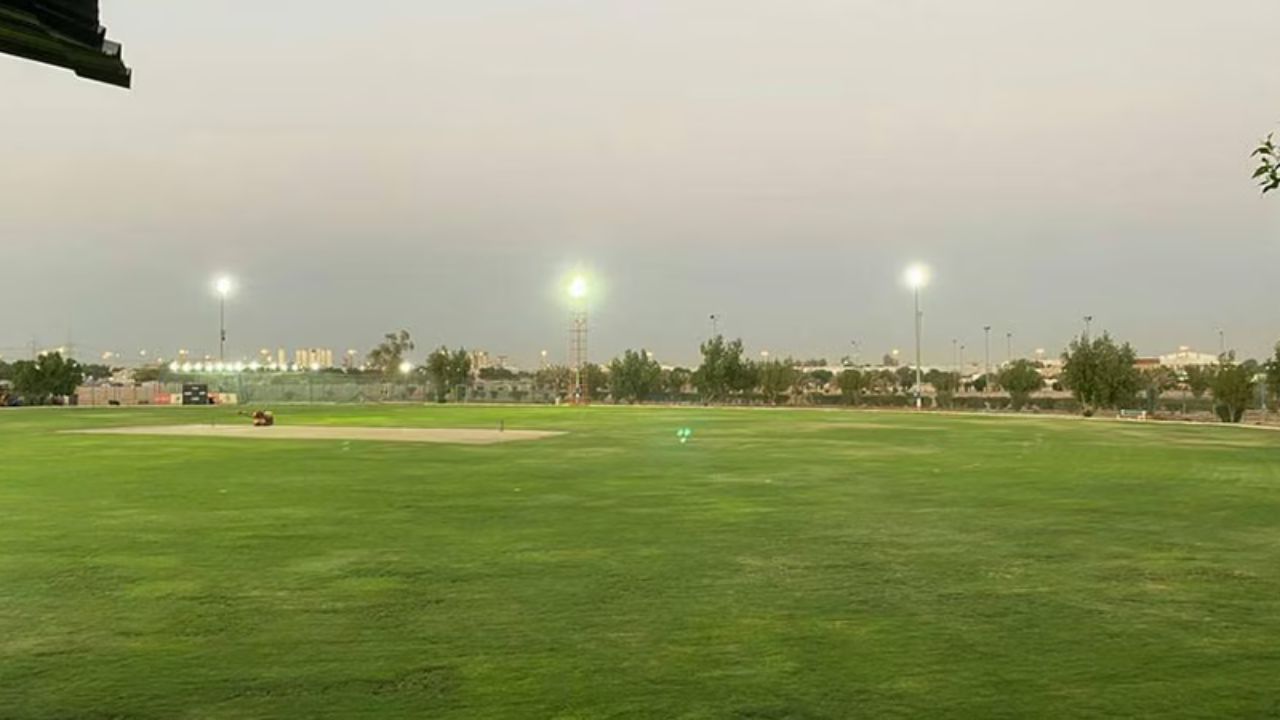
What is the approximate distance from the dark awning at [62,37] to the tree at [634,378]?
370 feet

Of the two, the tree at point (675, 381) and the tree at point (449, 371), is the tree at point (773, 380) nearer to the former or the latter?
the tree at point (675, 381)

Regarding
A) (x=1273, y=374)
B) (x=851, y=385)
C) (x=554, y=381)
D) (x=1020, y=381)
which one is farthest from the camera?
(x=554, y=381)

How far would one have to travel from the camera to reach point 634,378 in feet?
392

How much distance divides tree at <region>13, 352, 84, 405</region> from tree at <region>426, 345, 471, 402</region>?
41.5 meters

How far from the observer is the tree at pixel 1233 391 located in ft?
193

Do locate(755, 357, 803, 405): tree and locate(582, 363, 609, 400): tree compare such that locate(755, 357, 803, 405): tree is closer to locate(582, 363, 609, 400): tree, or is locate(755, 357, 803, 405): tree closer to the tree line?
the tree line

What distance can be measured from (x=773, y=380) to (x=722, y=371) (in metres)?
6.23

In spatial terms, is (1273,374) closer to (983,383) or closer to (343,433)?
(343,433)

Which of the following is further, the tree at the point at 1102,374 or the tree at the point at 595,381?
the tree at the point at 595,381

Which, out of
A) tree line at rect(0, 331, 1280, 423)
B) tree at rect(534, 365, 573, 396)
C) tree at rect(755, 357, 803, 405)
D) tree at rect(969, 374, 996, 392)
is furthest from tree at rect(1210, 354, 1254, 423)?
tree at rect(969, 374, 996, 392)

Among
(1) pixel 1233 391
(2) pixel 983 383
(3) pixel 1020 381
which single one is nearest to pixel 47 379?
(3) pixel 1020 381

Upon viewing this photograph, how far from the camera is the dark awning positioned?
466 centimetres

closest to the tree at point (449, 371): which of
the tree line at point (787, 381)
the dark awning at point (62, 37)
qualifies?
the tree line at point (787, 381)

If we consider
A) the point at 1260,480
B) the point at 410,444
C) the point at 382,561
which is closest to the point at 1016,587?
the point at 382,561
